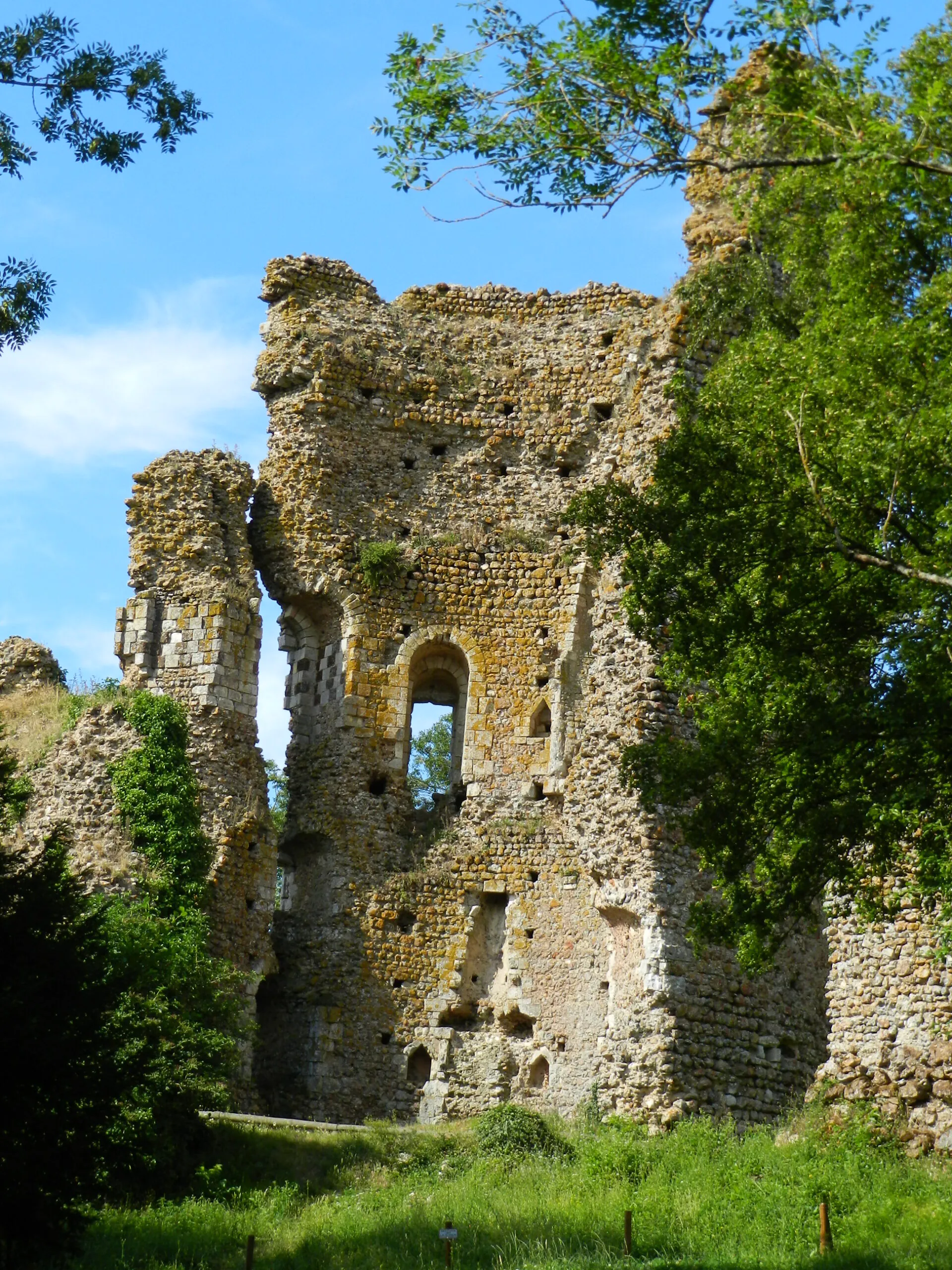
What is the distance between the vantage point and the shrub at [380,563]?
28656 mm

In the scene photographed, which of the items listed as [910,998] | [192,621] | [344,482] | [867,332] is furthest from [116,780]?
[867,332]

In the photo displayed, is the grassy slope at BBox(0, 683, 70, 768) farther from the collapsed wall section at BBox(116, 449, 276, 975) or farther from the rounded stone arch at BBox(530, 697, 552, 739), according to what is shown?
the rounded stone arch at BBox(530, 697, 552, 739)

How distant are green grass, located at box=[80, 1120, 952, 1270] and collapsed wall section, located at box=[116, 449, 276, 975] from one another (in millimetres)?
4002

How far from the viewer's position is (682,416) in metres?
19.9

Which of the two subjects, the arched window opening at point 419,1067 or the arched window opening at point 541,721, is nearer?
the arched window opening at point 419,1067

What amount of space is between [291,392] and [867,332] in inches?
540

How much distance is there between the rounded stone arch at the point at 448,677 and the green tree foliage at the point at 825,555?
8.78m

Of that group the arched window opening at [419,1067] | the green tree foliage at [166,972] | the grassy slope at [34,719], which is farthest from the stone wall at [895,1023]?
the grassy slope at [34,719]

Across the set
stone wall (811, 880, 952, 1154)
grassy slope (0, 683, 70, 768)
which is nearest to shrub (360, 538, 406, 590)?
grassy slope (0, 683, 70, 768)

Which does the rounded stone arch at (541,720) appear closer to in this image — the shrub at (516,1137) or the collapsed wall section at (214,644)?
the collapsed wall section at (214,644)

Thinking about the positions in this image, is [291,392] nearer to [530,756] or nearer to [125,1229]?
[530,756]

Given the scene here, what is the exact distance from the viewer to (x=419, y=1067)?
88.5 feet

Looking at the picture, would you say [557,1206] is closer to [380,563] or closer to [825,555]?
[825,555]

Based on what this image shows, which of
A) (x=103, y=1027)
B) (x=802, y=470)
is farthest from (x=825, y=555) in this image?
(x=103, y=1027)
